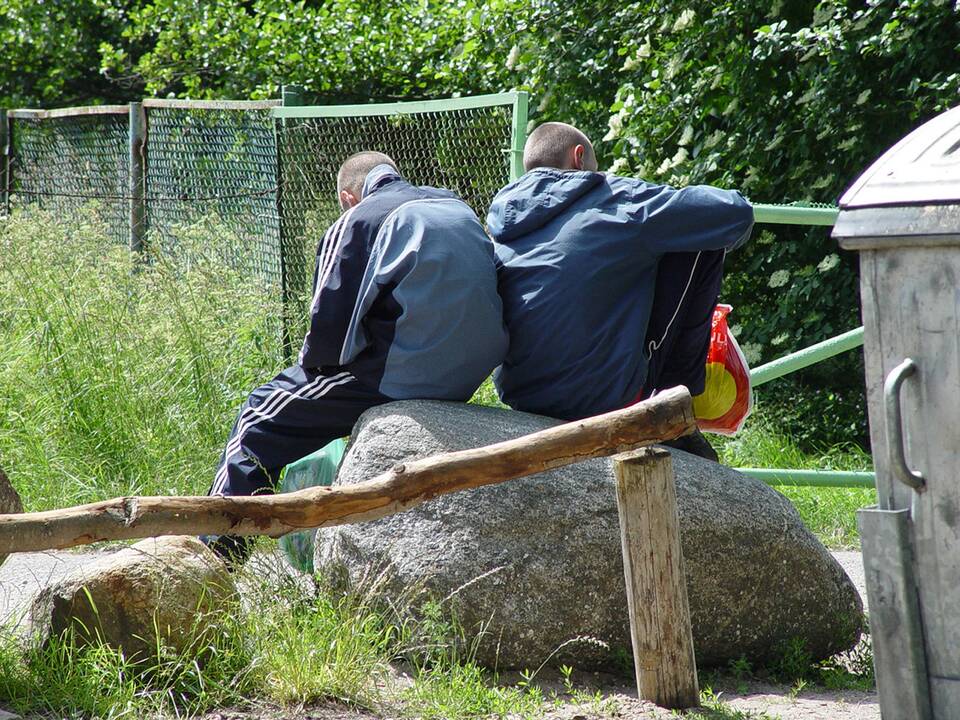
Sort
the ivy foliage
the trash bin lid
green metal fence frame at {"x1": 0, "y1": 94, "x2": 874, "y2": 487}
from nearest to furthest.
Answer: the trash bin lid < green metal fence frame at {"x1": 0, "y1": 94, "x2": 874, "y2": 487} < the ivy foliage

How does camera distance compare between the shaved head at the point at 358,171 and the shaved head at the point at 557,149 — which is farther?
the shaved head at the point at 358,171

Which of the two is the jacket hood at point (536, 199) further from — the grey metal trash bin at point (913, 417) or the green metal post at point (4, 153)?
the green metal post at point (4, 153)

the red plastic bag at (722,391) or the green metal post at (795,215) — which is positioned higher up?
the green metal post at (795,215)

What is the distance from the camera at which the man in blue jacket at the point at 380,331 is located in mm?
4171

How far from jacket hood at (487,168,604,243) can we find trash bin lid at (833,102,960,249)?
191 cm

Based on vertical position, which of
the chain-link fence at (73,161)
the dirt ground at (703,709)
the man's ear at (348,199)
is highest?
the chain-link fence at (73,161)

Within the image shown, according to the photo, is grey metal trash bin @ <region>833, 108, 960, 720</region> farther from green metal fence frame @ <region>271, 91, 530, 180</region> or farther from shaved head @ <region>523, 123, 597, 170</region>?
green metal fence frame @ <region>271, 91, 530, 180</region>

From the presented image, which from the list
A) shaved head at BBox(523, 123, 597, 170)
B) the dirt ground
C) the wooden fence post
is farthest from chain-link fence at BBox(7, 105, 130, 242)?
the wooden fence post

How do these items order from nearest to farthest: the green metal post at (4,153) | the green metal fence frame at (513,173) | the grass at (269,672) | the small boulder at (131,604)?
the grass at (269,672) < the small boulder at (131,604) < the green metal fence frame at (513,173) < the green metal post at (4,153)

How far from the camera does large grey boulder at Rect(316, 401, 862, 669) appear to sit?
3682 mm

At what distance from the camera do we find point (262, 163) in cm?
771

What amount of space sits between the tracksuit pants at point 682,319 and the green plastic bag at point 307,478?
1.13 metres

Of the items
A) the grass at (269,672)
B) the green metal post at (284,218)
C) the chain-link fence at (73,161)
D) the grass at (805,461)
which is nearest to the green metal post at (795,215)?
the grass at (805,461)

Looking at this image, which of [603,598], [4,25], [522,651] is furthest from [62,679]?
[4,25]
